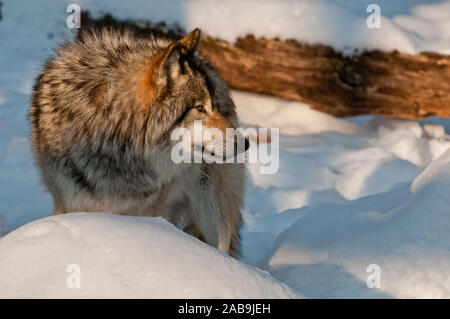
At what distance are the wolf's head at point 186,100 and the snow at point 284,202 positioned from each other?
659mm

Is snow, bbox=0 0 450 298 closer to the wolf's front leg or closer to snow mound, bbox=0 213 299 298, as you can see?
snow mound, bbox=0 213 299 298

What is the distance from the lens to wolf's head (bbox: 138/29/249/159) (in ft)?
8.26

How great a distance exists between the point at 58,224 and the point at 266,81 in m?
3.45

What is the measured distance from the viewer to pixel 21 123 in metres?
4.85

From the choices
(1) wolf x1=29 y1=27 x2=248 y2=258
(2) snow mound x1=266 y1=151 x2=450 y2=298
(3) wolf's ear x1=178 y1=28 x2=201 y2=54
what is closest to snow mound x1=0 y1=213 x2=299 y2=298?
(2) snow mound x1=266 y1=151 x2=450 y2=298

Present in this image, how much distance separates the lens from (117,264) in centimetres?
173

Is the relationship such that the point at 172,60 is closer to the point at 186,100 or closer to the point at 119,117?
the point at 186,100

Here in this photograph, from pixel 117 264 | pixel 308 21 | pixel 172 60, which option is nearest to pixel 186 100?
pixel 172 60

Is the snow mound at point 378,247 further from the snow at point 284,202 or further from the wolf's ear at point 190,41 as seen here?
the wolf's ear at point 190,41

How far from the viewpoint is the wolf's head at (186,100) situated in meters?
2.52

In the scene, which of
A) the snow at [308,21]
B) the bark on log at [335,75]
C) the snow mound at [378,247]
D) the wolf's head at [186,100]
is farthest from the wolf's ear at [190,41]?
the snow at [308,21]

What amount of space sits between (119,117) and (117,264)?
1.05 metres

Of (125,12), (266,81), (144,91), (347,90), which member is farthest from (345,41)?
(144,91)

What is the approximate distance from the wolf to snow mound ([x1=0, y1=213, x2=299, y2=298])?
2.38ft
